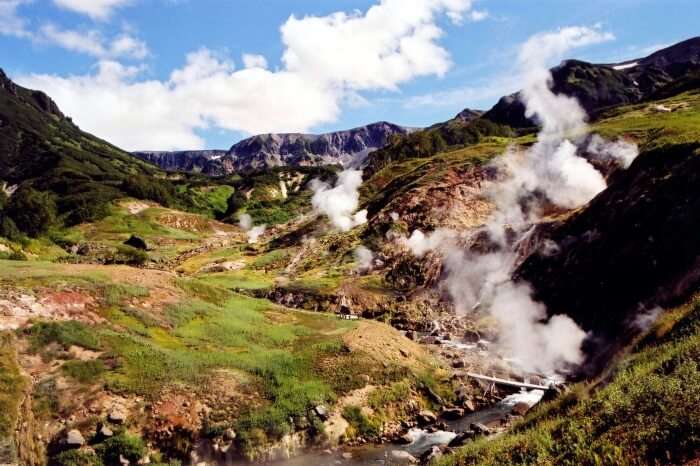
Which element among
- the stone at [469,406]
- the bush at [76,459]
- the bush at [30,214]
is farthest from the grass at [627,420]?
the bush at [30,214]

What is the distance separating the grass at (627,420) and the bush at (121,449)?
53.3 ft

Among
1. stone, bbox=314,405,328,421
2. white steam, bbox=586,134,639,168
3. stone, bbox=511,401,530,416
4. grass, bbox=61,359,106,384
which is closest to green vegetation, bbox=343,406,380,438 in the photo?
stone, bbox=314,405,328,421

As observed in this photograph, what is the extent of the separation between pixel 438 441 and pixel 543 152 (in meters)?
71.1

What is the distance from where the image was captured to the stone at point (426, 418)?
105 feet

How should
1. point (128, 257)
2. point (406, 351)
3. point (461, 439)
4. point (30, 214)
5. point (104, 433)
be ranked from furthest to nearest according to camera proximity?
point (30, 214) < point (128, 257) < point (406, 351) < point (461, 439) < point (104, 433)

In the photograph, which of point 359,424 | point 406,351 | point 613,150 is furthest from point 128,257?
point 613,150

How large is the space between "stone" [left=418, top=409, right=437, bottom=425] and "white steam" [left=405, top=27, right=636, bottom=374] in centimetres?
1023

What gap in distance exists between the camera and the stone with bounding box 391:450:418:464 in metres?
26.3

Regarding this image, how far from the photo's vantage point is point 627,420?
13.1 metres

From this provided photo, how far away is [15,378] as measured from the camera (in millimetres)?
25578

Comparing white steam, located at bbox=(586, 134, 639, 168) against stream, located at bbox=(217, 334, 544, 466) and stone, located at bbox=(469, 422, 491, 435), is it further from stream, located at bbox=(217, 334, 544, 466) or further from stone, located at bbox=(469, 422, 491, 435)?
stone, located at bbox=(469, 422, 491, 435)

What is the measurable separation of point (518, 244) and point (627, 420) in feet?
161

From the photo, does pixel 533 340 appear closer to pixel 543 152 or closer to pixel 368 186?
pixel 543 152

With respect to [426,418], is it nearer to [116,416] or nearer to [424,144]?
[116,416]
